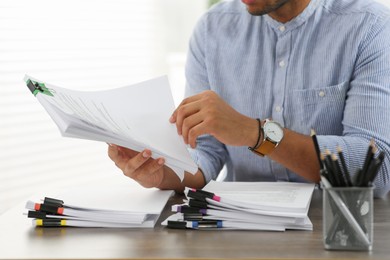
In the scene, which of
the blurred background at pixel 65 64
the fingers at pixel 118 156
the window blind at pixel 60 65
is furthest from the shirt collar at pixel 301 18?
the window blind at pixel 60 65

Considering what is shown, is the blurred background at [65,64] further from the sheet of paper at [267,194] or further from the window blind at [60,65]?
the sheet of paper at [267,194]

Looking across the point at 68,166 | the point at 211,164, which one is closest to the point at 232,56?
the point at 211,164

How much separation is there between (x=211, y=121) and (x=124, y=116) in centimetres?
19

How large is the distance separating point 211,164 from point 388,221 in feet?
2.17

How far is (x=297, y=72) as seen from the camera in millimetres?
1947

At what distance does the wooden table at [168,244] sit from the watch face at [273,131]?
28 cm

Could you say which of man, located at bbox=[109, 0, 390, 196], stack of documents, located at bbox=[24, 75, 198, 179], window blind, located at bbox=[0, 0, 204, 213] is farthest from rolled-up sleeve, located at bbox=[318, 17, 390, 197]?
window blind, located at bbox=[0, 0, 204, 213]

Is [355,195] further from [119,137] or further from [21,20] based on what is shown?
[21,20]

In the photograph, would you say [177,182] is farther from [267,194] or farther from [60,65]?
[60,65]

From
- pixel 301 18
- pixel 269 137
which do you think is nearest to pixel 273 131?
pixel 269 137

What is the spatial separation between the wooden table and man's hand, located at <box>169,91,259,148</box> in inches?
8.8

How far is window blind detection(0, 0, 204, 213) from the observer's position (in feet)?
10.0

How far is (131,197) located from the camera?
1540 mm

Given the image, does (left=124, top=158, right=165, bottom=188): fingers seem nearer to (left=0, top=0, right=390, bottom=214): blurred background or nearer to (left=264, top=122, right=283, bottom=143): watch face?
(left=264, top=122, right=283, bottom=143): watch face
